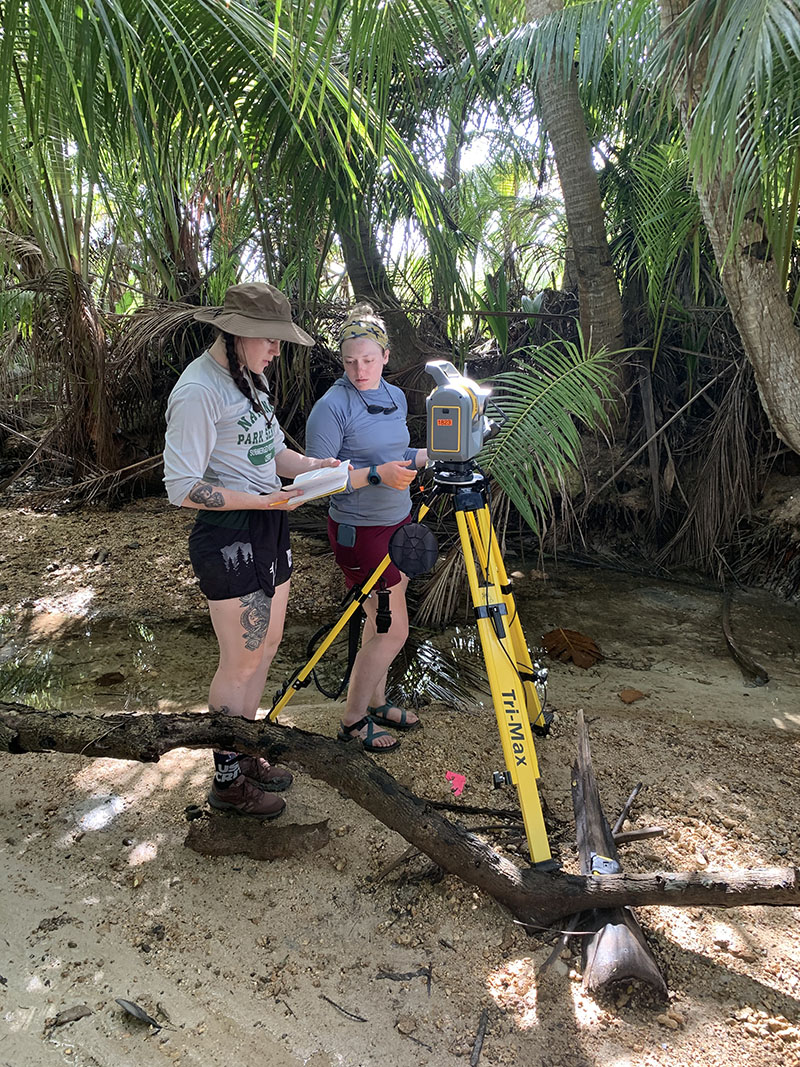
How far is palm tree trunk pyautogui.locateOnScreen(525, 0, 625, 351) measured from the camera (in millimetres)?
4621

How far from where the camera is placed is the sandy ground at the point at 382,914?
5.52 ft

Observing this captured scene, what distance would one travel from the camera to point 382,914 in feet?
6.85

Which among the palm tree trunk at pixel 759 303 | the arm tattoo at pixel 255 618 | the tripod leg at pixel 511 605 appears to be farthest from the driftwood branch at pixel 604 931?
the palm tree trunk at pixel 759 303

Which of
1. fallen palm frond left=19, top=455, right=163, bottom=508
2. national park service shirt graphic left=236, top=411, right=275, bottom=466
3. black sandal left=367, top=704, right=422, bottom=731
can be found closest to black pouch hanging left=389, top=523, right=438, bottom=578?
national park service shirt graphic left=236, top=411, right=275, bottom=466

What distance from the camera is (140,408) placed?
6.33 meters

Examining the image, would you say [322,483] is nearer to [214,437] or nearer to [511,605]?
[214,437]

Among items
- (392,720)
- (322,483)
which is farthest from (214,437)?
(392,720)

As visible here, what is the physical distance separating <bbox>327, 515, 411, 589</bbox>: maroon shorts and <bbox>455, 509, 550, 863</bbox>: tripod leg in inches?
26.3

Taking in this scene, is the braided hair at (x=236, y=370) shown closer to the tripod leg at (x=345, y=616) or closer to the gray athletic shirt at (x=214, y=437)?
the gray athletic shirt at (x=214, y=437)

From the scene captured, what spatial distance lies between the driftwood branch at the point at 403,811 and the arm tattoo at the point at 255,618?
246 millimetres

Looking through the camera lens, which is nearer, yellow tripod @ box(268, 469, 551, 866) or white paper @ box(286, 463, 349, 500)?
yellow tripod @ box(268, 469, 551, 866)

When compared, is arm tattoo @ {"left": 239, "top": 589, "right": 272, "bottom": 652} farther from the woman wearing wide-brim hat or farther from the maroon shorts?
the maroon shorts

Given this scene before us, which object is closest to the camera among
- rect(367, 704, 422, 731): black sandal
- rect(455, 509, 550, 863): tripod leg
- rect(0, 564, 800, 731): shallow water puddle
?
rect(455, 509, 550, 863): tripod leg

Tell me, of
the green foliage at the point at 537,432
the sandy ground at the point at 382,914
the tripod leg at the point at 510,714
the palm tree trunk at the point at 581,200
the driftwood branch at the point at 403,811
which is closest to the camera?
the sandy ground at the point at 382,914
